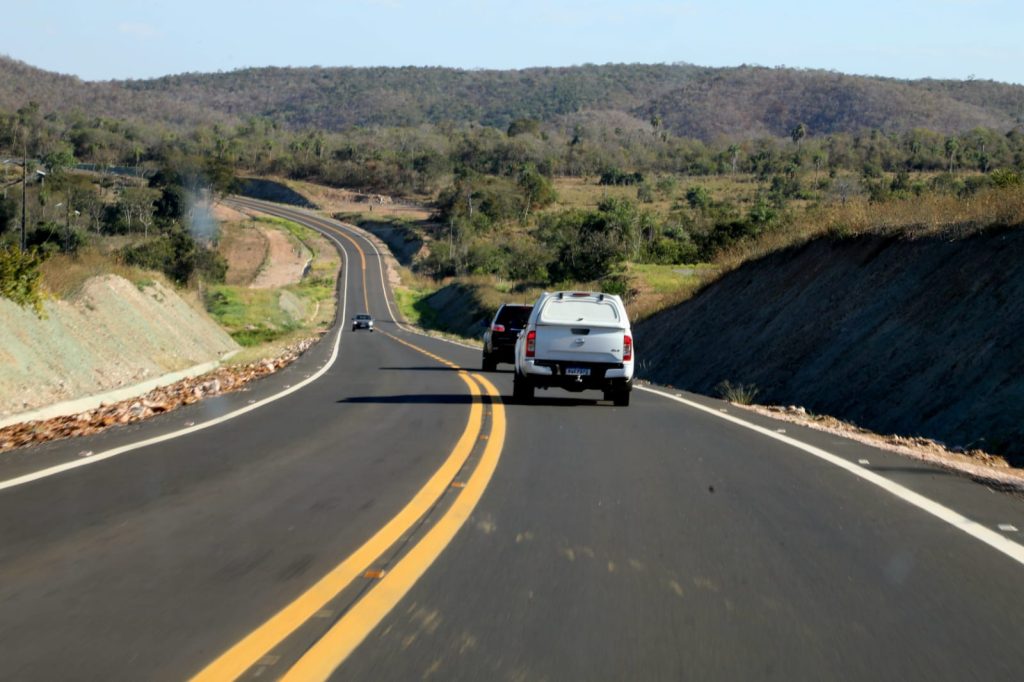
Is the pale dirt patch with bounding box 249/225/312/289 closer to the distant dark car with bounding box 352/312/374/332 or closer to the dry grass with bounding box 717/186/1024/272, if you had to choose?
the distant dark car with bounding box 352/312/374/332

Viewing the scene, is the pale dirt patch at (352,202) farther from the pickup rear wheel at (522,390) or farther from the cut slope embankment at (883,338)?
the pickup rear wheel at (522,390)

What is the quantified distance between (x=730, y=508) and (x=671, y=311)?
33582mm

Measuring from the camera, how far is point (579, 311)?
1858 centimetres

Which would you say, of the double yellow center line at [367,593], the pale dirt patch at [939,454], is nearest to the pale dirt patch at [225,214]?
the pale dirt patch at [939,454]

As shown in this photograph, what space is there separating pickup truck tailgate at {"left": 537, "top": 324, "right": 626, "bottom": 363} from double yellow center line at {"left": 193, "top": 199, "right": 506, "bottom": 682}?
274 inches

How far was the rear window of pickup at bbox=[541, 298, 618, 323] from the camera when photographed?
1838 centimetres

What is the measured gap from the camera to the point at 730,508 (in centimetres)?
884

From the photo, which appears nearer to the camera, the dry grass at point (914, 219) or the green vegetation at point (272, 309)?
the dry grass at point (914, 219)

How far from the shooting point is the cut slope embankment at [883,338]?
56.5ft

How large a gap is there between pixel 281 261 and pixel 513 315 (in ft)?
352

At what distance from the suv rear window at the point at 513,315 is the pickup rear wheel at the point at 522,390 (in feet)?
32.9

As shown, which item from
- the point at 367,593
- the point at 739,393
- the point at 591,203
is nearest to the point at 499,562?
the point at 367,593

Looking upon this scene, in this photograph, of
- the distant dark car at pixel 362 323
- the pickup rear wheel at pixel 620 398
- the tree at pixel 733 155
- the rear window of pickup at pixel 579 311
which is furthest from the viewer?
the tree at pixel 733 155

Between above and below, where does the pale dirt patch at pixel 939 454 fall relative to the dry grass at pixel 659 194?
above
